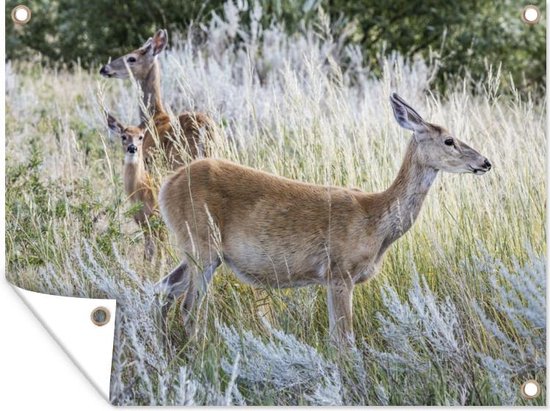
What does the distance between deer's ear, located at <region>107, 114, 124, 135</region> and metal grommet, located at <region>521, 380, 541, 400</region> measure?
1.98 meters

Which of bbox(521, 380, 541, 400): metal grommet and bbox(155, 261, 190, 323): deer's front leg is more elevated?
bbox(155, 261, 190, 323): deer's front leg

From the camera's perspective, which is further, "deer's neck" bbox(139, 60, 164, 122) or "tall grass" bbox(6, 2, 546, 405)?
"deer's neck" bbox(139, 60, 164, 122)

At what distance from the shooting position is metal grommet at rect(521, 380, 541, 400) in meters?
4.51

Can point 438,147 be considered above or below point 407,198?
above

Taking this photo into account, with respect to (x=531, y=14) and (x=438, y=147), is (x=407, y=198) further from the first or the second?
(x=531, y=14)

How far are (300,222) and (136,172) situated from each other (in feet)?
2.94

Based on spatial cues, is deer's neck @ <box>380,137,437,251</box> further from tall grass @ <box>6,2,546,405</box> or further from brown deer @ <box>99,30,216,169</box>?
brown deer @ <box>99,30,216,169</box>

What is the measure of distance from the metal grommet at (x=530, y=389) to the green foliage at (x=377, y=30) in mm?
1219

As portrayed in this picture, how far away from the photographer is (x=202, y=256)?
15.3ft

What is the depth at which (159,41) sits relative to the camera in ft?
16.4

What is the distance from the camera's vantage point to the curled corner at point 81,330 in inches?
180

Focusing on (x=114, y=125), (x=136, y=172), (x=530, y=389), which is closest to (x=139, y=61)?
(x=114, y=125)

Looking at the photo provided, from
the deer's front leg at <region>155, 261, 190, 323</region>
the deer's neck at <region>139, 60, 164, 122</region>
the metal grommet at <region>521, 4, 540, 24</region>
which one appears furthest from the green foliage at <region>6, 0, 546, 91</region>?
the deer's front leg at <region>155, 261, 190, 323</region>

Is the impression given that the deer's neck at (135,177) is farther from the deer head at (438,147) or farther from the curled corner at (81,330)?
the deer head at (438,147)
